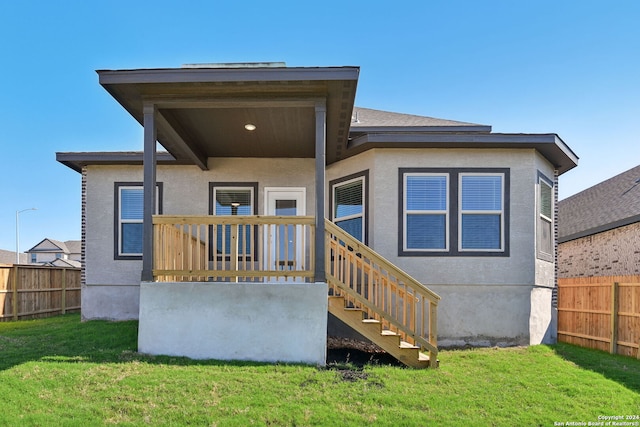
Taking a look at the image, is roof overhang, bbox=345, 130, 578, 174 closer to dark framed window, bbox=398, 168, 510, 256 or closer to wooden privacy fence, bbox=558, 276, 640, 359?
dark framed window, bbox=398, 168, 510, 256

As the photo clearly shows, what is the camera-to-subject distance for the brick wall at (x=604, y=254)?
1057cm

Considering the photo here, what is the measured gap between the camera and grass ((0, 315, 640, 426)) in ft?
13.6

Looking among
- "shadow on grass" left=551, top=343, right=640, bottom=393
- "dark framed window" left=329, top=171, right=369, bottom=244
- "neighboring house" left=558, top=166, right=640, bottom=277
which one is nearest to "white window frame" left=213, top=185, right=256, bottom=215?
"dark framed window" left=329, top=171, right=369, bottom=244

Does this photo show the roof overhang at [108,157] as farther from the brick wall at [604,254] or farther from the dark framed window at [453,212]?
the brick wall at [604,254]

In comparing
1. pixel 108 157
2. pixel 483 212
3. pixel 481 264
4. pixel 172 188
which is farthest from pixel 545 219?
pixel 108 157

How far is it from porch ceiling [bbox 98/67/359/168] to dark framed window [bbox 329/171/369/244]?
35.7 inches

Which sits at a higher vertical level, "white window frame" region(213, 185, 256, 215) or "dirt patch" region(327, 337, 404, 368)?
"white window frame" region(213, 185, 256, 215)

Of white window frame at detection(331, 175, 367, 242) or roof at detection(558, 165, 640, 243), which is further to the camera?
roof at detection(558, 165, 640, 243)

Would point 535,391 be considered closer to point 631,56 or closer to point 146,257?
point 146,257

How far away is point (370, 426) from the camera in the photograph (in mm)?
3998

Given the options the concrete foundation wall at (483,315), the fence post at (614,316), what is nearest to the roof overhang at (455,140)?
the concrete foundation wall at (483,315)

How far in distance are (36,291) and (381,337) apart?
1208 cm

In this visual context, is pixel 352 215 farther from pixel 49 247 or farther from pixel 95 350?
pixel 49 247

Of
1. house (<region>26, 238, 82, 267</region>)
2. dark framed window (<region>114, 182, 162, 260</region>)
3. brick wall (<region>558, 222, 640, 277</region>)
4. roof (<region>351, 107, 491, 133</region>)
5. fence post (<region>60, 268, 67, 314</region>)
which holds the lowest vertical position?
house (<region>26, 238, 82, 267</region>)
